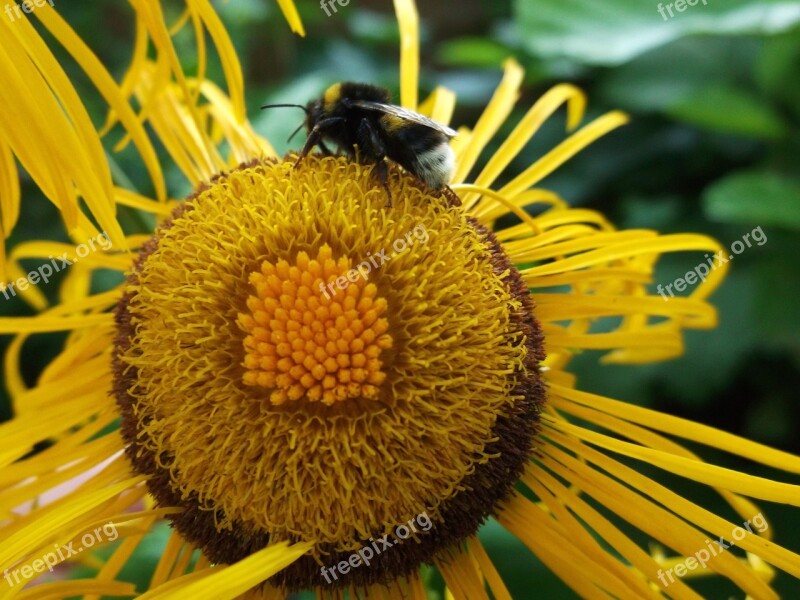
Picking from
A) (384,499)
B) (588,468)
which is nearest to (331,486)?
(384,499)

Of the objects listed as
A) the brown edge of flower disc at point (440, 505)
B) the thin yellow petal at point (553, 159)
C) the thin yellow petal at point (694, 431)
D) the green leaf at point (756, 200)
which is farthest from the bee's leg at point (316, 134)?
the green leaf at point (756, 200)

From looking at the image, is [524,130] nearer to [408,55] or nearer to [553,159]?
[553,159]

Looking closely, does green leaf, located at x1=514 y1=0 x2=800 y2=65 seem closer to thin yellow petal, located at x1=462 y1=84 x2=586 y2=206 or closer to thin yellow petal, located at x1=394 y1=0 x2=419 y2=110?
thin yellow petal, located at x1=462 y1=84 x2=586 y2=206

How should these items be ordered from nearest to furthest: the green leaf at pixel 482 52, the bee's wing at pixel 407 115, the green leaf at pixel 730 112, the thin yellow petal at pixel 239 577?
the thin yellow petal at pixel 239 577 < the bee's wing at pixel 407 115 < the green leaf at pixel 730 112 < the green leaf at pixel 482 52

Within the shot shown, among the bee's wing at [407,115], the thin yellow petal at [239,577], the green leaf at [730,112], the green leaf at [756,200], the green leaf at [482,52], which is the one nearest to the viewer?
the thin yellow petal at [239,577]

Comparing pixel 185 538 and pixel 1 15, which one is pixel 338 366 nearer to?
pixel 185 538

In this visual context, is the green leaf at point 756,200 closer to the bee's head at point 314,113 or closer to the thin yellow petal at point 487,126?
the thin yellow petal at point 487,126

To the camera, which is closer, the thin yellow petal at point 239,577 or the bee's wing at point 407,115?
the thin yellow petal at point 239,577

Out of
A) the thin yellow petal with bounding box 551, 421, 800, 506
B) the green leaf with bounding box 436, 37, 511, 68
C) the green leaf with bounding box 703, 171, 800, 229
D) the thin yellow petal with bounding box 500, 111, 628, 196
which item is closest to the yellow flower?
the thin yellow petal with bounding box 551, 421, 800, 506
